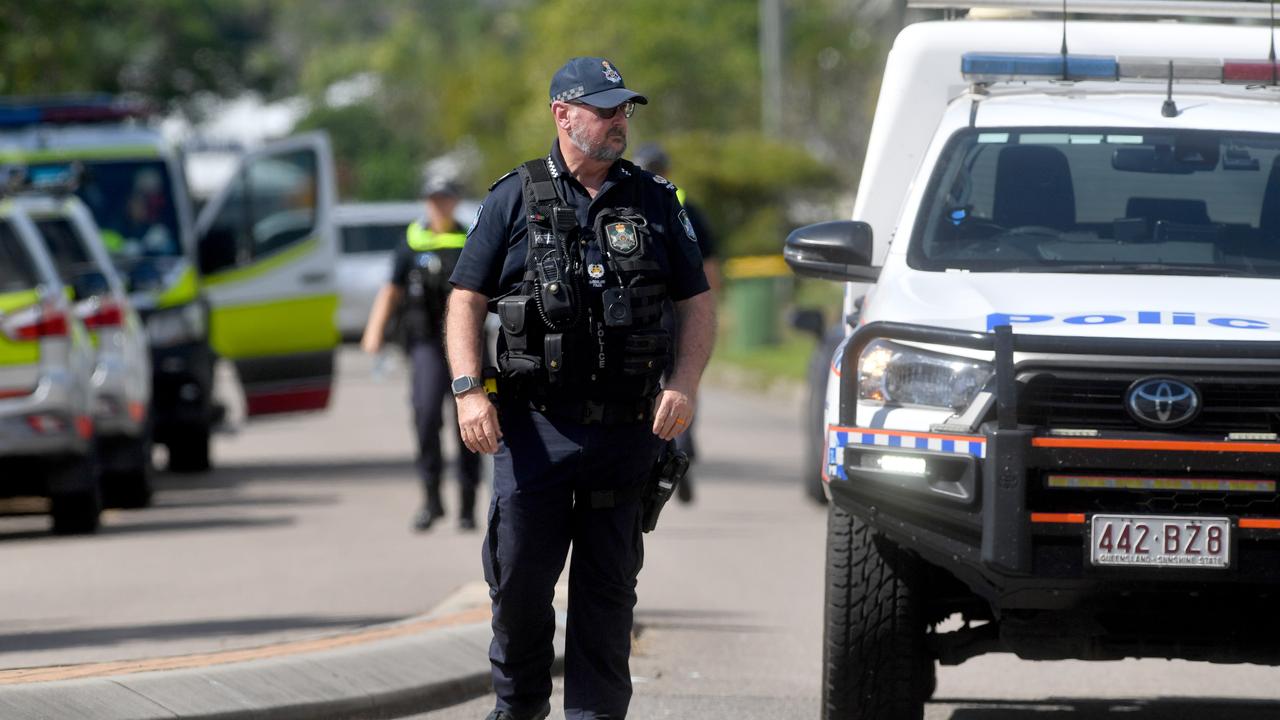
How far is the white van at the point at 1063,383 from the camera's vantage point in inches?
244

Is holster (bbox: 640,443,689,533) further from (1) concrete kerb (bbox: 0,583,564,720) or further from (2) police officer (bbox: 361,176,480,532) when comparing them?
(2) police officer (bbox: 361,176,480,532)

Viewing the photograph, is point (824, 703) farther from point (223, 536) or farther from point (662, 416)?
point (223, 536)

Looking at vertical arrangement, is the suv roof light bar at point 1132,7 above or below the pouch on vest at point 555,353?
above

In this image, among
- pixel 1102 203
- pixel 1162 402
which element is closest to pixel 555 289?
pixel 1162 402

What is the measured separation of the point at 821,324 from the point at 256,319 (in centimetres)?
568

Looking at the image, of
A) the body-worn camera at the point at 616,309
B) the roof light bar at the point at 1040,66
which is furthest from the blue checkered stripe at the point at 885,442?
the roof light bar at the point at 1040,66

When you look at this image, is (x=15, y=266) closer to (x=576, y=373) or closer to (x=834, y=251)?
(x=834, y=251)

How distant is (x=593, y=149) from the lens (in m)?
6.36

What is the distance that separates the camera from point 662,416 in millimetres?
6289

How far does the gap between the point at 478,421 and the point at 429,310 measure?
21.4ft

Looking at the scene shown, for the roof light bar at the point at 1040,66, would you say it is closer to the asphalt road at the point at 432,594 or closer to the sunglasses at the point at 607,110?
the sunglasses at the point at 607,110

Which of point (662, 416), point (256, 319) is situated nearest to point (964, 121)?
point (662, 416)

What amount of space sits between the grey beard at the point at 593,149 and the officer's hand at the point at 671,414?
65 centimetres

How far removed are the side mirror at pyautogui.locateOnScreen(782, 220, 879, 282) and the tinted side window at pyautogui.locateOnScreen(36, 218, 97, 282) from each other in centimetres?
826
